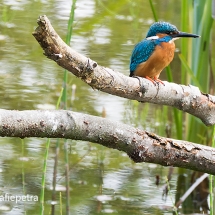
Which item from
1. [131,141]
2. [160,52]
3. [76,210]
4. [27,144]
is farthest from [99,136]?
[27,144]

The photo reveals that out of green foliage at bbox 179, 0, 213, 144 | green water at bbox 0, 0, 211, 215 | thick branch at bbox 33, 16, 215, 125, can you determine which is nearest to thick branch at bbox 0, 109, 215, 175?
thick branch at bbox 33, 16, 215, 125

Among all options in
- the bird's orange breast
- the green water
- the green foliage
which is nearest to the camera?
the bird's orange breast

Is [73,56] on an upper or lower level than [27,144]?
upper

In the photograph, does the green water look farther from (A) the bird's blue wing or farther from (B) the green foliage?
(A) the bird's blue wing

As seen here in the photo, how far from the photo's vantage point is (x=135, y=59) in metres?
3.44

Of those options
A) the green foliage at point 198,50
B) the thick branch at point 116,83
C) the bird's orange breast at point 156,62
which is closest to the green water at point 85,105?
the green foliage at point 198,50

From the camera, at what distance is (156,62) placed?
11.1ft

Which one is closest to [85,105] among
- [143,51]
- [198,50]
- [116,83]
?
[198,50]

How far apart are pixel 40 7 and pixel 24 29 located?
0.59 meters

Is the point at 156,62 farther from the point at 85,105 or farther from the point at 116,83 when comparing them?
the point at 85,105

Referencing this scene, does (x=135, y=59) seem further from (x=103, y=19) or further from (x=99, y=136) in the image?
(x=103, y=19)

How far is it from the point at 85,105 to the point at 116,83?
301 cm

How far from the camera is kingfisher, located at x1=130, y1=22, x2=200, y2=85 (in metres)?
3.38

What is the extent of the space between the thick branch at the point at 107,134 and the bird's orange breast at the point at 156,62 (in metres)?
1.05
